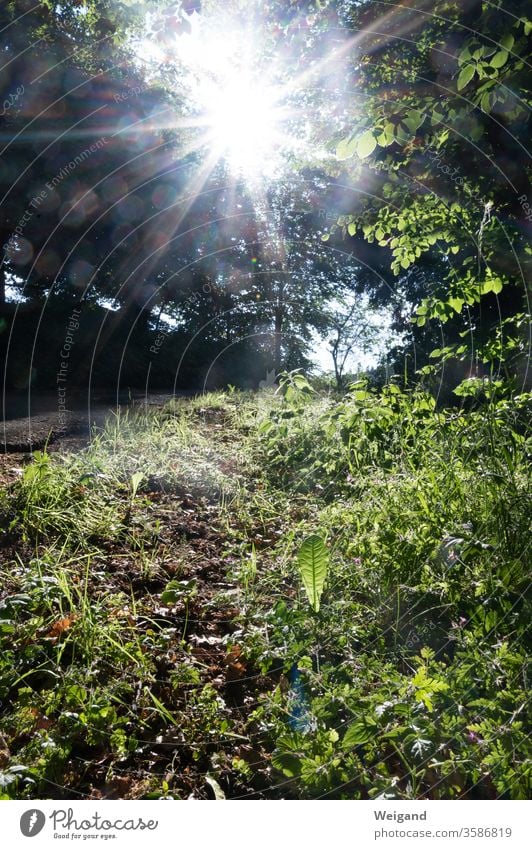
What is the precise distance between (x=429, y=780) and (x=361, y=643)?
2.02 ft

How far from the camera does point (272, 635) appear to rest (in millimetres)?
2186

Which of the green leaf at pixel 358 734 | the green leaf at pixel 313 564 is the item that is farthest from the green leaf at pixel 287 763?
the green leaf at pixel 313 564

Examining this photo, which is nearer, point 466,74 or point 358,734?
point 358,734

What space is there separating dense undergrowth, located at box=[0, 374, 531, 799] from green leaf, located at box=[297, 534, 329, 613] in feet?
0.38

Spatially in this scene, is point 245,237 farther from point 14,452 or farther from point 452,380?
point 14,452

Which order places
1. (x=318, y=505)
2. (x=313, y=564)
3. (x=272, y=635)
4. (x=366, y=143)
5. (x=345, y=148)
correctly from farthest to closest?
(x=318, y=505), (x=345, y=148), (x=366, y=143), (x=272, y=635), (x=313, y=564)

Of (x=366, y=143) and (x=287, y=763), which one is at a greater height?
(x=366, y=143)

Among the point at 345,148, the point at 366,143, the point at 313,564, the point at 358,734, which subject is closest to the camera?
the point at 358,734

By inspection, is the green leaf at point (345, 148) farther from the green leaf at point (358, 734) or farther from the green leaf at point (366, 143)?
the green leaf at point (358, 734)

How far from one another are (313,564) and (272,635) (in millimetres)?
390

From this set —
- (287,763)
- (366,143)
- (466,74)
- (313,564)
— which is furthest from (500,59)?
(287,763)

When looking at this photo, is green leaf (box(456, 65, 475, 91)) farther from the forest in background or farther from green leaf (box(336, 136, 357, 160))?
green leaf (box(336, 136, 357, 160))

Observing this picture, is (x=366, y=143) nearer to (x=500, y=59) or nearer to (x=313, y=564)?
(x=500, y=59)

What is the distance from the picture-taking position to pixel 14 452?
180 inches
